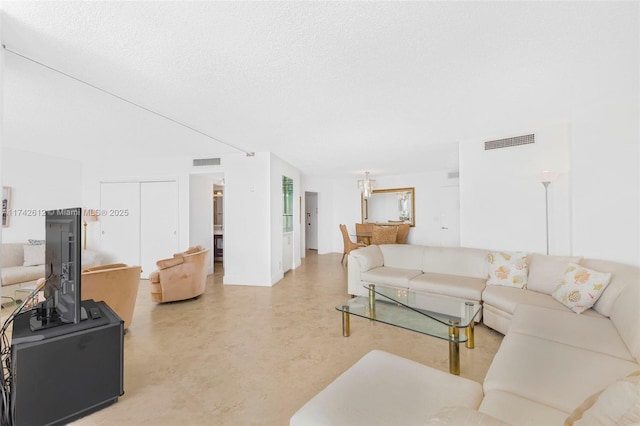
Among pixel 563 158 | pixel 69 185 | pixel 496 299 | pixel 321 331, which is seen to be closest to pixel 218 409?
pixel 321 331

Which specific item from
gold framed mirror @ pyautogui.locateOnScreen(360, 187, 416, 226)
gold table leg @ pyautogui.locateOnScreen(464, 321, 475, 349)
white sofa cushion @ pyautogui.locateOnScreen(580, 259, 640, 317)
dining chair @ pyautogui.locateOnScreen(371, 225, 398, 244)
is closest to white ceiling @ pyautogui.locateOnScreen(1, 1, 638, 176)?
white sofa cushion @ pyautogui.locateOnScreen(580, 259, 640, 317)

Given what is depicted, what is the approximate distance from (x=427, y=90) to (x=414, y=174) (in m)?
5.29

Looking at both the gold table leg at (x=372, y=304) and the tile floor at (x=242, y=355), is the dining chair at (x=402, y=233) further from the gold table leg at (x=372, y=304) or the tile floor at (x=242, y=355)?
the gold table leg at (x=372, y=304)

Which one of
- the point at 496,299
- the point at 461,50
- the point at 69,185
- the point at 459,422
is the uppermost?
the point at 461,50

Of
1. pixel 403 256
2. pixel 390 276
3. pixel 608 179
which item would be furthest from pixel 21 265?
pixel 608 179

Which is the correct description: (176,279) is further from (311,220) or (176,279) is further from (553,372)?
(311,220)

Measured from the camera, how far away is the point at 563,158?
10.6 feet

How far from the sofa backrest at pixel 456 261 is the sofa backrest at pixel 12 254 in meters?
6.26

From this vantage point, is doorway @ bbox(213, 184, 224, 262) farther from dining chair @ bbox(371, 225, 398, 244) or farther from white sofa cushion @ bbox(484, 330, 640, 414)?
white sofa cushion @ bbox(484, 330, 640, 414)

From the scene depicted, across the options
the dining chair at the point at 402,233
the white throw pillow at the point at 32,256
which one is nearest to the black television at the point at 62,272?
the white throw pillow at the point at 32,256

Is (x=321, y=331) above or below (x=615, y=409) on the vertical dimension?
below

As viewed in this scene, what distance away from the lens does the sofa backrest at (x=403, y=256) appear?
405 centimetres

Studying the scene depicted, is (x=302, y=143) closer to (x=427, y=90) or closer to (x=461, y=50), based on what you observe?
(x=427, y=90)

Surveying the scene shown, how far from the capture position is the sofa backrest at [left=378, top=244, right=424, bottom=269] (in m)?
4.05
